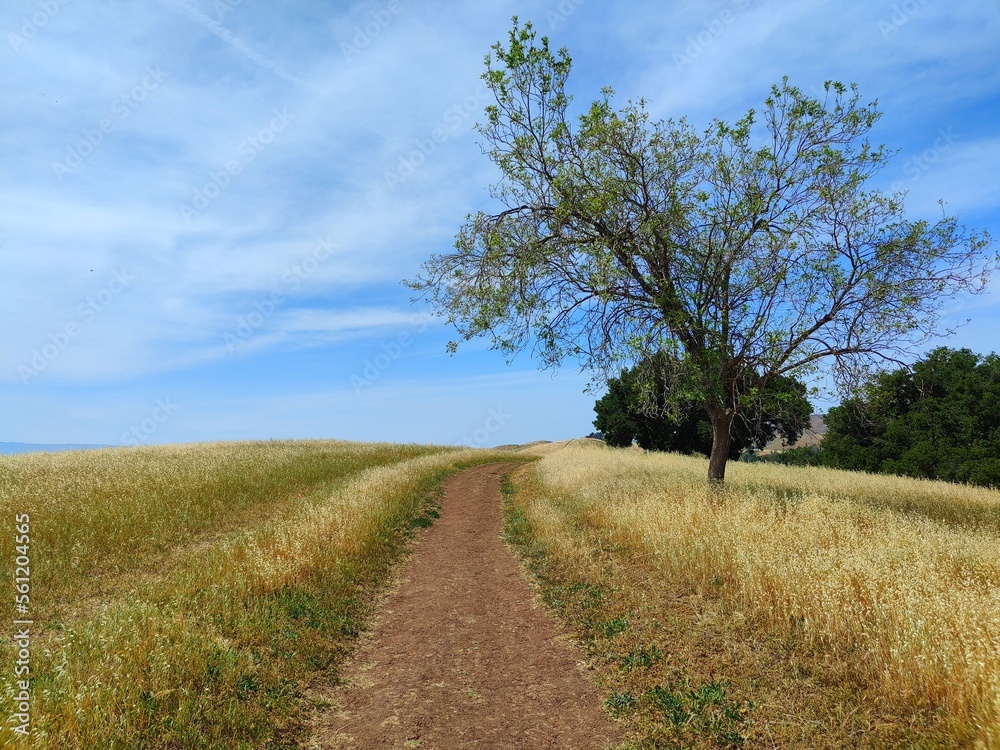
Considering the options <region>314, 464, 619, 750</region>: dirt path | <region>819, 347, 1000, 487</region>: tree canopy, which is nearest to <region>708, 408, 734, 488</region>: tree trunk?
<region>314, 464, 619, 750</region>: dirt path

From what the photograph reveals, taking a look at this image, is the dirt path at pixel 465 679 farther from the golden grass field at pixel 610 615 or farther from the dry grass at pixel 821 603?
the dry grass at pixel 821 603

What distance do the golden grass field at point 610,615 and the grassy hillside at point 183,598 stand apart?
0.03 metres

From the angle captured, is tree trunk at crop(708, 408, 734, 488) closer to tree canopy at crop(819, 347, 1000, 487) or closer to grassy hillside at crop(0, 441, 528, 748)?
grassy hillside at crop(0, 441, 528, 748)

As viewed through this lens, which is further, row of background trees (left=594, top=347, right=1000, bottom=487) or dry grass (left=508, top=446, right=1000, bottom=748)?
row of background trees (left=594, top=347, right=1000, bottom=487)

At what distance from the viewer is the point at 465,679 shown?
20.3 ft

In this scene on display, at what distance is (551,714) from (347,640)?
319 cm

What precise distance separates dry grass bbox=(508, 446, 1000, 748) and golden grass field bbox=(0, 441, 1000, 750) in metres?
0.03

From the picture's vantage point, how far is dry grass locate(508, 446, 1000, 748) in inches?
184

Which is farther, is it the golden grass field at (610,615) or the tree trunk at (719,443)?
the tree trunk at (719,443)

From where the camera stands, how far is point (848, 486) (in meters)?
19.8

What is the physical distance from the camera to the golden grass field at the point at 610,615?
468 cm

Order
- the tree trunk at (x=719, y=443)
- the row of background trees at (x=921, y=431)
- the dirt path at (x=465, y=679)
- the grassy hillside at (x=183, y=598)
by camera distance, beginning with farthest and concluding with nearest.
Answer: the row of background trees at (x=921, y=431), the tree trunk at (x=719, y=443), the dirt path at (x=465, y=679), the grassy hillside at (x=183, y=598)

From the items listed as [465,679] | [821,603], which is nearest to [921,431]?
[821,603]

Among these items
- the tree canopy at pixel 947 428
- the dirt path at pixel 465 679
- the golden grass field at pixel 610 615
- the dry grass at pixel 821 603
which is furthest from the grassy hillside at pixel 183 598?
the tree canopy at pixel 947 428
